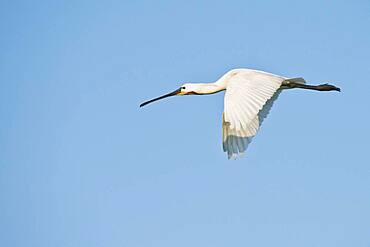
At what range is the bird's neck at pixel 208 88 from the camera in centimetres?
1599

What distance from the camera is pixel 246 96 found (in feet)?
43.8

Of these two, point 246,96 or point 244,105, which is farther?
point 246,96

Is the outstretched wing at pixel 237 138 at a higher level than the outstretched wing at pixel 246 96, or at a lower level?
lower

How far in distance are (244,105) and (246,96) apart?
0.31 m

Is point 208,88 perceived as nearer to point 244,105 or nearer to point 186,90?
point 186,90

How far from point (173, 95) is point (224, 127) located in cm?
341

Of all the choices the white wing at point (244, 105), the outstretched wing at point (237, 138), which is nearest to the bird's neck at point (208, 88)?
the white wing at point (244, 105)

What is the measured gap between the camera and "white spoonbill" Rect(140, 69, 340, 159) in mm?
12961

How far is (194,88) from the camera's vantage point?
16.5 meters

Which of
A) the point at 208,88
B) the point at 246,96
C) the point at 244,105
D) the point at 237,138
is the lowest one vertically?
the point at 237,138

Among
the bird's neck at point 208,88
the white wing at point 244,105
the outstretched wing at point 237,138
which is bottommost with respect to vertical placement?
the outstretched wing at point 237,138

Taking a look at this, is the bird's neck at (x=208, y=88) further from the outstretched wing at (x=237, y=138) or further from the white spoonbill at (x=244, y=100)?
the outstretched wing at (x=237, y=138)

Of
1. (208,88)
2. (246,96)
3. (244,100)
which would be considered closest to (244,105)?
(244,100)

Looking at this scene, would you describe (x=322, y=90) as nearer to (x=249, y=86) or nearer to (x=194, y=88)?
(x=194, y=88)
